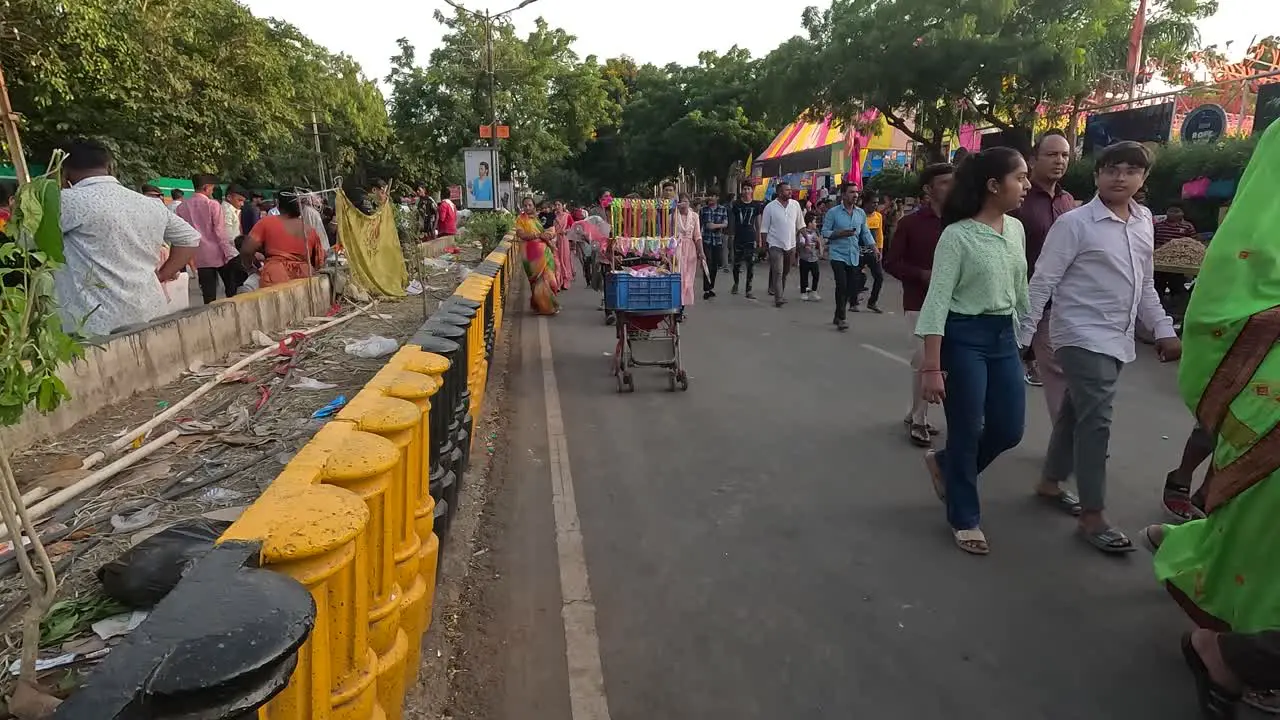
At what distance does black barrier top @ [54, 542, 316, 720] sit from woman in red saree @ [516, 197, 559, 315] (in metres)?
9.45

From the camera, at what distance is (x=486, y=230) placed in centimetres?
1656

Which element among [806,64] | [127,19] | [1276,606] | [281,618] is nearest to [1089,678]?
[1276,606]

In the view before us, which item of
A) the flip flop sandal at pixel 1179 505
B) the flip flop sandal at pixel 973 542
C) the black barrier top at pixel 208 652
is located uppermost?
the black barrier top at pixel 208 652

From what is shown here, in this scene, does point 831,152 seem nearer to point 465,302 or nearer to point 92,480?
point 465,302

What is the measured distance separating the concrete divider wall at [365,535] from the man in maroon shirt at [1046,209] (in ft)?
10.0

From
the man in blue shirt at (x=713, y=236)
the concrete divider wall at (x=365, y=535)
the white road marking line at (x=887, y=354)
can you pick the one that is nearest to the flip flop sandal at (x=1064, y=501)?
the concrete divider wall at (x=365, y=535)

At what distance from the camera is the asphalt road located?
2676mm

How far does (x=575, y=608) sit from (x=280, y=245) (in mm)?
5570

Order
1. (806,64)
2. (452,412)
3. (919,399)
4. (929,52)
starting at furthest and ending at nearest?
(806,64) → (929,52) → (919,399) → (452,412)

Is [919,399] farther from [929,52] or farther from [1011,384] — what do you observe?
[929,52]

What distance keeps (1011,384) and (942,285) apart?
1.81 feet

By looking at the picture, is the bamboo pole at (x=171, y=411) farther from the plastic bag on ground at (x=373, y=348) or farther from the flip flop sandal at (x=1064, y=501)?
the flip flop sandal at (x=1064, y=501)

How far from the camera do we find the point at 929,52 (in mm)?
16188

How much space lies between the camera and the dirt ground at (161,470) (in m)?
1.89
